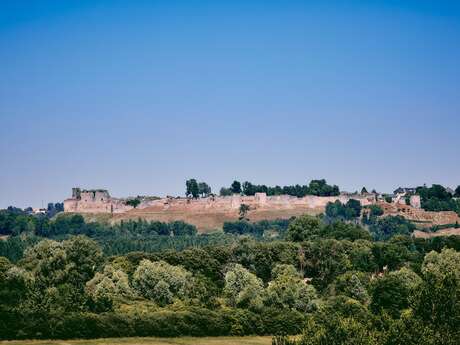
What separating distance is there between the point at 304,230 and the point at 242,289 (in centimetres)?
3983

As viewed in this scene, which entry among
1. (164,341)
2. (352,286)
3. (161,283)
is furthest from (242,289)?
(164,341)

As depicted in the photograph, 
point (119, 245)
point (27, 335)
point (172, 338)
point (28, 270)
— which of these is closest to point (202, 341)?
point (172, 338)

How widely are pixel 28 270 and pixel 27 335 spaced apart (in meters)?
30.2

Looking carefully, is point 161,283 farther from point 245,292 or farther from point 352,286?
point 352,286

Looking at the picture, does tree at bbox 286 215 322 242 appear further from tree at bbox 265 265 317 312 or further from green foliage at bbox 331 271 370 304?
tree at bbox 265 265 317 312

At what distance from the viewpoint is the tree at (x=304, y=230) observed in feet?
427

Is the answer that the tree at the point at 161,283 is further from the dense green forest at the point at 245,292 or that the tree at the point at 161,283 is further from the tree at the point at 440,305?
the tree at the point at 440,305

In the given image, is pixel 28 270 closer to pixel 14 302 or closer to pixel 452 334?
pixel 14 302

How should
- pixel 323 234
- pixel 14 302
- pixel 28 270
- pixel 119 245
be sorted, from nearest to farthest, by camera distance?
pixel 14 302 → pixel 28 270 → pixel 323 234 → pixel 119 245

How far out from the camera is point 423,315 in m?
61.8

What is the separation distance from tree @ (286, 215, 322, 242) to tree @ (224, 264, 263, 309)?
3124 centimetres

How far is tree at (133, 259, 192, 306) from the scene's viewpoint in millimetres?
88250

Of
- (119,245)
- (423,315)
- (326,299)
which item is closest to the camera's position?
(423,315)

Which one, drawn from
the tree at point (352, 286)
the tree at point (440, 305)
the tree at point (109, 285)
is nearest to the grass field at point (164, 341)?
the tree at point (109, 285)
